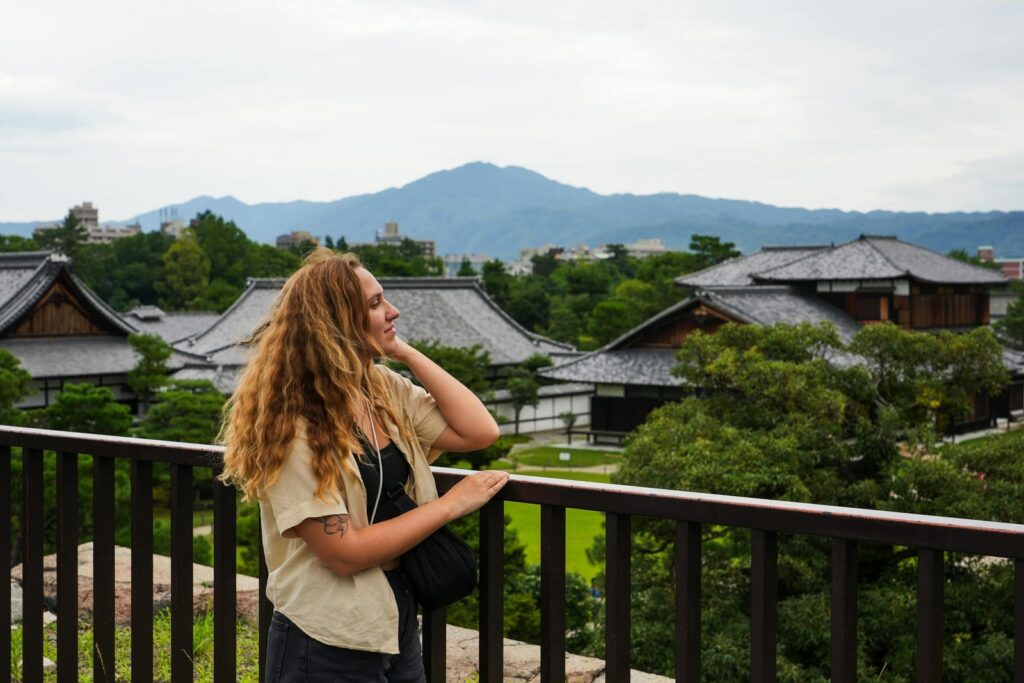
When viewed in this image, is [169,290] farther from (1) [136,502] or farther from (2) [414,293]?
(1) [136,502]

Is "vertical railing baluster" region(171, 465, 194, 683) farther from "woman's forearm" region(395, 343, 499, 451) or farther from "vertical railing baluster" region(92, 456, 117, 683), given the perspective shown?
"woman's forearm" region(395, 343, 499, 451)

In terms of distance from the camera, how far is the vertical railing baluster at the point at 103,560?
238cm

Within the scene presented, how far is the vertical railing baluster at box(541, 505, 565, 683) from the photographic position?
1.85m

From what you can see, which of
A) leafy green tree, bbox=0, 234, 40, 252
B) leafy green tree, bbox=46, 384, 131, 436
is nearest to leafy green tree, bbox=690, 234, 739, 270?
leafy green tree, bbox=0, 234, 40, 252

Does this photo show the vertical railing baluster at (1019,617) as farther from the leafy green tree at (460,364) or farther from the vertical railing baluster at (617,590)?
the leafy green tree at (460,364)

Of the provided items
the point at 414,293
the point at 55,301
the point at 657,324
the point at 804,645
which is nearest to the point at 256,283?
the point at 414,293

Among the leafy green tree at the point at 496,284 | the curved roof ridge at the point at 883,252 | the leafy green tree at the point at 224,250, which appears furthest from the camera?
the leafy green tree at the point at 224,250

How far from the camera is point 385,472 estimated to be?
1.77m

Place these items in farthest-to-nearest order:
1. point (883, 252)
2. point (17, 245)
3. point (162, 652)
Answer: point (17, 245) → point (883, 252) → point (162, 652)

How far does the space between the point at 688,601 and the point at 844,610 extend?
0.25 m

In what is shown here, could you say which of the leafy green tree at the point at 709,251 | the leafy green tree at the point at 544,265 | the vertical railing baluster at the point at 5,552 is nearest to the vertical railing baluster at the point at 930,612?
the vertical railing baluster at the point at 5,552

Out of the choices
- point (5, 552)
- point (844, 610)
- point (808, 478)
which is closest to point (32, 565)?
point (5, 552)

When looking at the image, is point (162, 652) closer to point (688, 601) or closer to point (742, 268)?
point (688, 601)

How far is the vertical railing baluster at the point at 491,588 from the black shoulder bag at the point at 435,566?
0.10 meters
